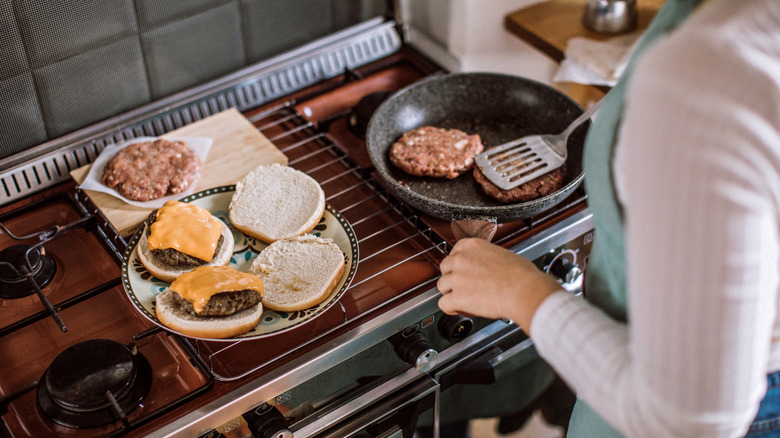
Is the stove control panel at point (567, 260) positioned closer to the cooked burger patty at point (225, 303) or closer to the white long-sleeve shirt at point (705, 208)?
the cooked burger patty at point (225, 303)

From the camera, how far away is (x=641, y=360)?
536mm

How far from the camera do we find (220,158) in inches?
49.2

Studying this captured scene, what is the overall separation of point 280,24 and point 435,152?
0.46 m

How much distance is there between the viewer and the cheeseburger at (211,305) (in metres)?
0.92

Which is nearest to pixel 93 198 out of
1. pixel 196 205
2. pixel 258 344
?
pixel 196 205

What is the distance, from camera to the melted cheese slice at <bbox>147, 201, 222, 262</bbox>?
3.24 feet

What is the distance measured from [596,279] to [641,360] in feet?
0.81

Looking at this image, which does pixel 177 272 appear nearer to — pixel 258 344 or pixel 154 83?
pixel 258 344

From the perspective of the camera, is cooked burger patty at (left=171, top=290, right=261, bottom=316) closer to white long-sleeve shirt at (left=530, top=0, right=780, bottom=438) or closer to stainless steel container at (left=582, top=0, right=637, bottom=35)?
white long-sleeve shirt at (left=530, top=0, right=780, bottom=438)

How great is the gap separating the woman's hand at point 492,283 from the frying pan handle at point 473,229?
0.46 feet

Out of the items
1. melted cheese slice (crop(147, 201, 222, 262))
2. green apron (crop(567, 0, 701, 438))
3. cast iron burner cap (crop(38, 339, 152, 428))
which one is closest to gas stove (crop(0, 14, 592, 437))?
cast iron burner cap (crop(38, 339, 152, 428))

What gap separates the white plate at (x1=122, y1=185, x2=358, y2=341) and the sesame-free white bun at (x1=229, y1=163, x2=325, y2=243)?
2cm

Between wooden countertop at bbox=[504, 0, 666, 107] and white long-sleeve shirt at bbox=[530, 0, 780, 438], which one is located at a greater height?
white long-sleeve shirt at bbox=[530, 0, 780, 438]

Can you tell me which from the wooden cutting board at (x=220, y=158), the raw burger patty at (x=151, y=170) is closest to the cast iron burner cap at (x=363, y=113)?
the wooden cutting board at (x=220, y=158)
